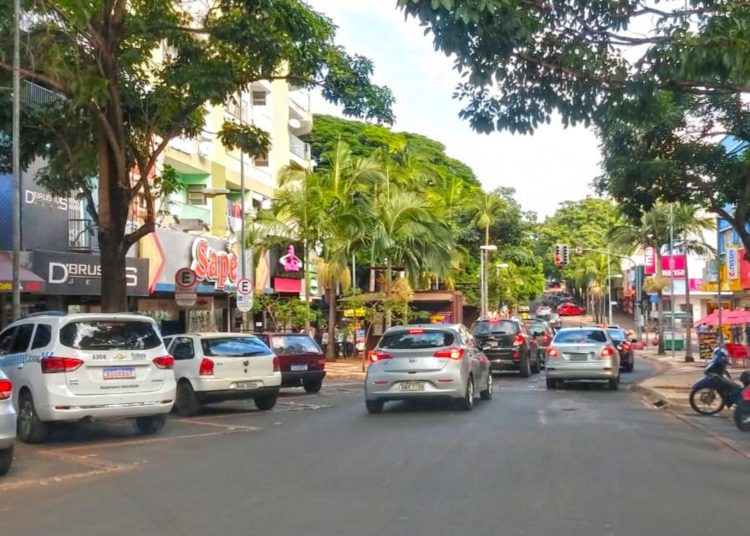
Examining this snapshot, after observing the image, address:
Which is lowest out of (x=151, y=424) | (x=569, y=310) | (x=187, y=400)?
(x=151, y=424)

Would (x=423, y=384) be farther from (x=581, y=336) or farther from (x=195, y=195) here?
(x=195, y=195)

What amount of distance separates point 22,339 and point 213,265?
17165mm

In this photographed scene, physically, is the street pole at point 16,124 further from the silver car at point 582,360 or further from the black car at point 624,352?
the black car at point 624,352

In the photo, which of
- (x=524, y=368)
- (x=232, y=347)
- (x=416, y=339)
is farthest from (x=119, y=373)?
(x=524, y=368)

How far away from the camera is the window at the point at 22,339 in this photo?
12.8 metres

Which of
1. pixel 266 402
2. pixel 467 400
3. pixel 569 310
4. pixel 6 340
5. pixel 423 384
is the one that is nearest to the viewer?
pixel 6 340

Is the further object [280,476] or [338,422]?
[338,422]

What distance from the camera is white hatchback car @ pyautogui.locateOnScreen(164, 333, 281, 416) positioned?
16.0m

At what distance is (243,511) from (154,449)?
4609 millimetres

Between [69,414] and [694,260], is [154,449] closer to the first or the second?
[69,414]

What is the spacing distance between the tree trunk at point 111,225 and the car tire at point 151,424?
142 inches

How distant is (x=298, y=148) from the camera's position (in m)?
44.2

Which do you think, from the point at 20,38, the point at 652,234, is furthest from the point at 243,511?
the point at 652,234

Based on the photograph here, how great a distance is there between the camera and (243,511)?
25.3 ft
